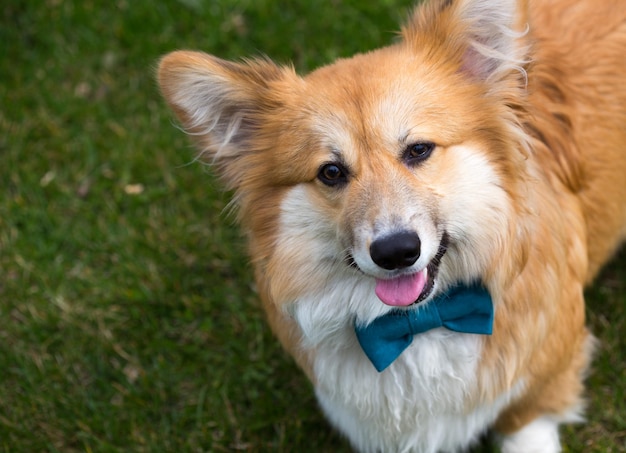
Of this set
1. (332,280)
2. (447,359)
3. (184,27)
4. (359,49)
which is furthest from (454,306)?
(184,27)

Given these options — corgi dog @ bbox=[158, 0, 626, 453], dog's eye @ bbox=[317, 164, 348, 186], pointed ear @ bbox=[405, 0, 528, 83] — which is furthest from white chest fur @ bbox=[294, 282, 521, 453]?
pointed ear @ bbox=[405, 0, 528, 83]

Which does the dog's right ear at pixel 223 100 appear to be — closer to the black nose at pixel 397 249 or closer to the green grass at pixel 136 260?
the green grass at pixel 136 260

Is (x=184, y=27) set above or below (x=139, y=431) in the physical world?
above

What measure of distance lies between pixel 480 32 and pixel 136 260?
2.37 meters

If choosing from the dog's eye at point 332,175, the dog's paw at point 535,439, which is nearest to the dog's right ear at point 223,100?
the dog's eye at point 332,175

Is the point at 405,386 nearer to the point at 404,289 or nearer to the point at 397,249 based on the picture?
the point at 404,289

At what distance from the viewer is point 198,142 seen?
2.58 metres

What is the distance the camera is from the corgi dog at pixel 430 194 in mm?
2314

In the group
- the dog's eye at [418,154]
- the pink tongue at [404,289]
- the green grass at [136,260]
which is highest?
the dog's eye at [418,154]

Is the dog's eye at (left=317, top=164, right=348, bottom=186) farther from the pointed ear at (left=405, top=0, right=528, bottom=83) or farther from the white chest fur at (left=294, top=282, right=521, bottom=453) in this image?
the pointed ear at (left=405, top=0, right=528, bottom=83)

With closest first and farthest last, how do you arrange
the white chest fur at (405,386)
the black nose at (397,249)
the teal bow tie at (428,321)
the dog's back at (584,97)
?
the black nose at (397,249), the teal bow tie at (428,321), the white chest fur at (405,386), the dog's back at (584,97)

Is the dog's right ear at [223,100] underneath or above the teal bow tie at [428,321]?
above

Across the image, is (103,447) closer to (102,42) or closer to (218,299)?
(218,299)

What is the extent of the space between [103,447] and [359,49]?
2813mm
